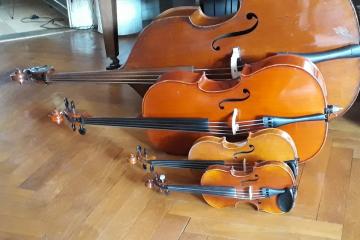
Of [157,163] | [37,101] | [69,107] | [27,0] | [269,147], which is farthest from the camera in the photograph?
[27,0]

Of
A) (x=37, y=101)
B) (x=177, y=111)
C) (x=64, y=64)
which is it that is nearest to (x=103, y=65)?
(x=64, y=64)

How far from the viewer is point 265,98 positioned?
1423mm

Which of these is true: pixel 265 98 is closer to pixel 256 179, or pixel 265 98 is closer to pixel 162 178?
pixel 256 179

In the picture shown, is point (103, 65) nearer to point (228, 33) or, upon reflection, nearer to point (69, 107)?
point (69, 107)

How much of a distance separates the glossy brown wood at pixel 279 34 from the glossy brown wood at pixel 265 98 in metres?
0.15

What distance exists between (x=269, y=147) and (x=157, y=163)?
37 cm

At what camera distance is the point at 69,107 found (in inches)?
69.1

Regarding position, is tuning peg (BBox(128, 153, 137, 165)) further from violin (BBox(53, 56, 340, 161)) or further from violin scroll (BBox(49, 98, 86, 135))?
violin scroll (BBox(49, 98, 86, 135))

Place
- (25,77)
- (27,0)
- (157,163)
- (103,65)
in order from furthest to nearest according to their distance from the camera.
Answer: (27,0) → (103,65) → (25,77) → (157,163)

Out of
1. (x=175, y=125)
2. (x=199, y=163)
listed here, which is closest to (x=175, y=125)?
(x=175, y=125)

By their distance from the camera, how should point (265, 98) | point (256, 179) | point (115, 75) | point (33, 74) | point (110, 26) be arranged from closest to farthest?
1. point (256, 179)
2. point (265, 98)
3. point (115, 75)
4. point (33, 74)
5. point (110, 26)

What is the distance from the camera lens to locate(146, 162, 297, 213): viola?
1307 millimetres

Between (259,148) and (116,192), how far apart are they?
0.47 m

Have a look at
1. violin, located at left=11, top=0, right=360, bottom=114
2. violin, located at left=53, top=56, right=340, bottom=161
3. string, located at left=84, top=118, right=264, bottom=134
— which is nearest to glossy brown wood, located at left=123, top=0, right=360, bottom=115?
violin, located at left=11, top=0, right=360, bottom=114
